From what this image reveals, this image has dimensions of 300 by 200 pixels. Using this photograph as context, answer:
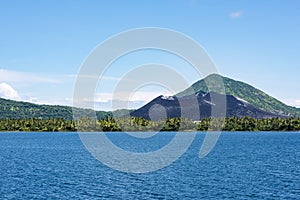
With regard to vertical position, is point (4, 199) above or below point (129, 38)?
below

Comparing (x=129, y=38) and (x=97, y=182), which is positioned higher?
(x=129, y=38)

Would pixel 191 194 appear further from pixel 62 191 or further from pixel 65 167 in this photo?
pixel 65 167

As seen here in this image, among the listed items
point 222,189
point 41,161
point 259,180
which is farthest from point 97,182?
point 41,161

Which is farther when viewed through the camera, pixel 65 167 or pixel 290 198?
pixel 65 167

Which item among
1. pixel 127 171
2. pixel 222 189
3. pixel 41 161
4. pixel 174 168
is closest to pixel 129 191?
pixel 222 189

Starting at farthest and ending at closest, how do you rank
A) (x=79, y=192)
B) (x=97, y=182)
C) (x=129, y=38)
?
(x=97, y=182)
(x=79, y=192)
(x=129, y=38)

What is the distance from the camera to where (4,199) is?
182ft

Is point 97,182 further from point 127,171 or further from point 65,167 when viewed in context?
point 65,167

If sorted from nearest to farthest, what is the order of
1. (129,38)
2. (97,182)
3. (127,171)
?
(129,38) < (97,182) < (127,171)

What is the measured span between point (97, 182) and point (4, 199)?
54.7 ft

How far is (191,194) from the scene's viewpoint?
5881 cm

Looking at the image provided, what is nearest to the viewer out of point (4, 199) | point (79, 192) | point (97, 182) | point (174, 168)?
point (4, 199)

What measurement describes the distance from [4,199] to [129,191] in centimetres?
1688

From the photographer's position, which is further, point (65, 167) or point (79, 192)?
point (65, 167)
